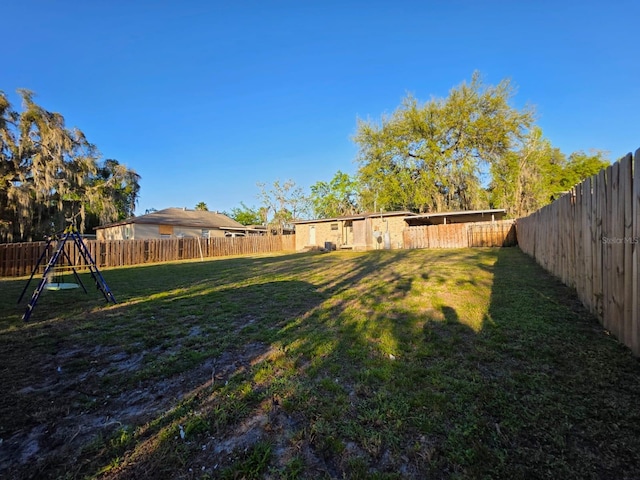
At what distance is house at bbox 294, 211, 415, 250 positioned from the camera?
21250 millimetres

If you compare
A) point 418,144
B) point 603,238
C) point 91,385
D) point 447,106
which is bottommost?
point 91,385

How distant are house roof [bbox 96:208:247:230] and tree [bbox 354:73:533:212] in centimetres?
1457

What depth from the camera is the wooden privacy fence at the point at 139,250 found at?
42.3ft

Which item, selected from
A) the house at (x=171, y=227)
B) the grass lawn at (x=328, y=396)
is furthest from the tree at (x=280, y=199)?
the grass lawn at (x=328, y=396)

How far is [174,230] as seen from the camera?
26375mm

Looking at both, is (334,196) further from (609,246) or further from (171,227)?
(609,246)

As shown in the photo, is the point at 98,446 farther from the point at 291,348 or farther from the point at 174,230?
the point at 174,230

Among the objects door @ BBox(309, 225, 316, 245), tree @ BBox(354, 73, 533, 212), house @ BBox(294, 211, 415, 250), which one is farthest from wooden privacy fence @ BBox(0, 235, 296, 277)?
tree @ BBox(354, 73, 533, 212)

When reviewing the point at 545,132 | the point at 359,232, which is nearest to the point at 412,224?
the point at 359,232

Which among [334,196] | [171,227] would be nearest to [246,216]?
[334,196]

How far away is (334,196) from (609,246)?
127 feet

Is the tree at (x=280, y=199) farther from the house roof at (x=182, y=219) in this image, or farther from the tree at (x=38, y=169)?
the tree at (x=38, y=169)

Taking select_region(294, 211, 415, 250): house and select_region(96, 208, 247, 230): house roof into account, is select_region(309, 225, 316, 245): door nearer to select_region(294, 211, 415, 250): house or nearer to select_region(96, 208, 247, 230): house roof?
select_region(294, 211, 415, 250): house

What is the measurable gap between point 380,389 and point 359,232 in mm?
19832
